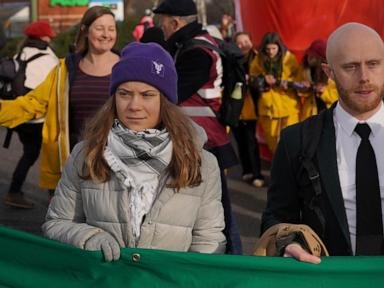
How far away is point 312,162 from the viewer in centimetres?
274

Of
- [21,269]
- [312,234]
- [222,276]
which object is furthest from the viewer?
[21,269]

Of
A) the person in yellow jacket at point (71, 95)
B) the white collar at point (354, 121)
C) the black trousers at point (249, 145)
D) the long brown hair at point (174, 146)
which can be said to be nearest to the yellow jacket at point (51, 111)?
the person in yellow jacket at point (71, 95)

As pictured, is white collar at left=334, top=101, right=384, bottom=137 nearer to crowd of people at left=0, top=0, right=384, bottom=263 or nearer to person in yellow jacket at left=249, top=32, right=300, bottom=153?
crowd of people at left=0, top=0, right=384, bottom=263

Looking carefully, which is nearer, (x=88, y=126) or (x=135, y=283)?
(x=135, y=283)

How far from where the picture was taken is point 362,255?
8.97 feet

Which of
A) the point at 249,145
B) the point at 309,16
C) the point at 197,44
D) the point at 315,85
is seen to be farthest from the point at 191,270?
the point at 309,16

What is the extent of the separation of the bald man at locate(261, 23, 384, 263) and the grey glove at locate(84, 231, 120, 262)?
1.85 feet

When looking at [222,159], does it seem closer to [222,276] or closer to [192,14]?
[192,14]

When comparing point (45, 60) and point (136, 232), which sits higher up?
point (45, 60)

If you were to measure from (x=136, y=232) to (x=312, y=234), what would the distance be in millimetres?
652

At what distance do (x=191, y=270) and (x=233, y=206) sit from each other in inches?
192

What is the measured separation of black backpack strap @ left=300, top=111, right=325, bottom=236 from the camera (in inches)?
107

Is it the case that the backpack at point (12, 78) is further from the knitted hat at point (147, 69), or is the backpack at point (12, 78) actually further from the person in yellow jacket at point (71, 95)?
the knitted hat at point (147, 69)

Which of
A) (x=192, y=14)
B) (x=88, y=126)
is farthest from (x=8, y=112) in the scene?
(x=88, y=126)
